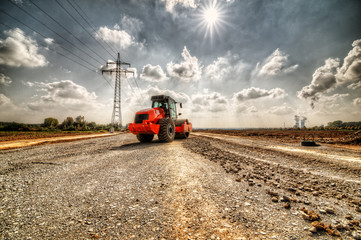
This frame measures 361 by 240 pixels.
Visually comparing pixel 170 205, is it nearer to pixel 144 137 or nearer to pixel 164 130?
pixel 164 130

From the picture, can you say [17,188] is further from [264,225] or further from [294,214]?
[294,214]

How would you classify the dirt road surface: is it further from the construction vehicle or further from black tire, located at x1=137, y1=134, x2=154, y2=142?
black tire, located at x1=137, y1=134, x2=154, y2=142

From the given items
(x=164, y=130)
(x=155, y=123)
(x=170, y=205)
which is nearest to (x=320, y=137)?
(x=164, y=130)

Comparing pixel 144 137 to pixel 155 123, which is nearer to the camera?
pixel 155 123

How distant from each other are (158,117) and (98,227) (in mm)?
9022

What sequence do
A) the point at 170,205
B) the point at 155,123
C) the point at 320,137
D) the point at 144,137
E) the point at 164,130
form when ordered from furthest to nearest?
the point at 320,137
the point at 144,137
the point at 155,123
the point at 164,130
the point at 170,205

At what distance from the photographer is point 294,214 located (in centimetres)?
251

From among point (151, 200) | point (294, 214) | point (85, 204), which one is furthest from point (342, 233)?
point (85, 204)

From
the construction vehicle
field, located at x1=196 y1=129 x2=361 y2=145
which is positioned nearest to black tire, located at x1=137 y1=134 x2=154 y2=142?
the construction vehicle

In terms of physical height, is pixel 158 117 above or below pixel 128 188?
above

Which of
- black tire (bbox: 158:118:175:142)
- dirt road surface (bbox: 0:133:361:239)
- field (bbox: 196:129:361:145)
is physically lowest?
field (bbox: 196:129:361:145)

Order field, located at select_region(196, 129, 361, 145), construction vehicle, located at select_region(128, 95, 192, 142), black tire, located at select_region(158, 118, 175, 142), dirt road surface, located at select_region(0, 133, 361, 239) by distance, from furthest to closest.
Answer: field, located at select_region(196, 129, 361, 145) → black tire, located at select_region(158, 118, 175, 142) → construction vehicle, located at select_region(128, 95, 192, 142) → dirt road surface, located at select_region(0, 133, 361, 239)

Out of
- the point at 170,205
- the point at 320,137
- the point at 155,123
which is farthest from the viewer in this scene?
the point at 320,137

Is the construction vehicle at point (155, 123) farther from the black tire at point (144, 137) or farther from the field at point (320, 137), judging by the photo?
the field at point (320, 137)
